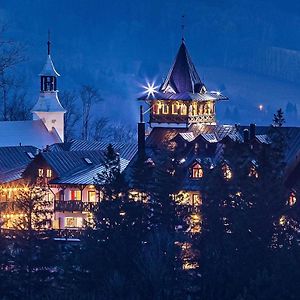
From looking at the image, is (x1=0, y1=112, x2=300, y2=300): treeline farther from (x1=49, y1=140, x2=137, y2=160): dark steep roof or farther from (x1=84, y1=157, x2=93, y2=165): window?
(x1=49, y1=140, x2=137, y2=160): dark steep roof

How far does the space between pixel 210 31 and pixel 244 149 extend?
3664 inches

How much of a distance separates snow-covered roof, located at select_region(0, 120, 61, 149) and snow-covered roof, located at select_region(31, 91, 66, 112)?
2.60 metres

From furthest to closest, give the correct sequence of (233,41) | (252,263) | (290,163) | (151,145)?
(233,41) → (151,145) → (290,163) → (252,263)

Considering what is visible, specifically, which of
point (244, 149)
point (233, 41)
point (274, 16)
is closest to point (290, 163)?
point (244, 149)

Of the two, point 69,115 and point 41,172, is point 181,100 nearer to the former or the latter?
Result: point 41,172

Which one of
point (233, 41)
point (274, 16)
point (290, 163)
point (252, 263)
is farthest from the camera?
point (233, 41)

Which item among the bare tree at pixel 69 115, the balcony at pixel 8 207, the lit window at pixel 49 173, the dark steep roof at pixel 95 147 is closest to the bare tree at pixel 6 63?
the bare tree at pixel 69 115

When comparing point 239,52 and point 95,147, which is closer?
point 95,147

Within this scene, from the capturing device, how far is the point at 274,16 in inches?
6383

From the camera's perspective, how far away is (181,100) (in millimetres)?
93125

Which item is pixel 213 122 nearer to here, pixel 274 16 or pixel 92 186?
pixel 92 186

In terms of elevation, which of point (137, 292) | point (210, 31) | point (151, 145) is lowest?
point (137, 292)

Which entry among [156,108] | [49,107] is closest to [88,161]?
[156,108]

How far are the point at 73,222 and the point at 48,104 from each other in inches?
1256
